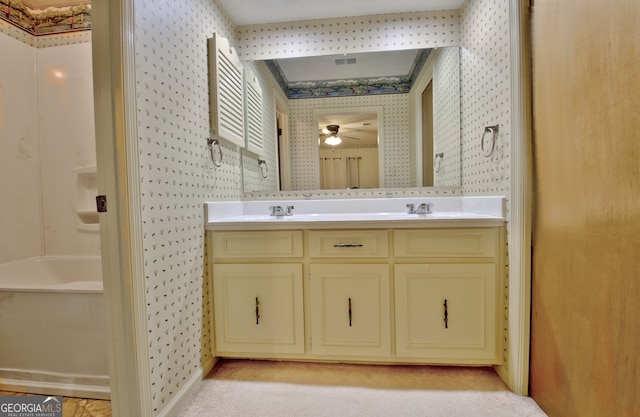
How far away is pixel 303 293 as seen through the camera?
1452 millimetres

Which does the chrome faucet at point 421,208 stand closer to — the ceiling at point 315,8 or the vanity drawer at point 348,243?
the vanity drawer at point 348,243

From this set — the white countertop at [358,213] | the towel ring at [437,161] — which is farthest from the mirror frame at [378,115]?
the towel ring at [437,161]

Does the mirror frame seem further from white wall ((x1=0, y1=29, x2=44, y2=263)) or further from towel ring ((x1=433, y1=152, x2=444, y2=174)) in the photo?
white wall ((x1=0, y1=29, x2=44, y2=263))

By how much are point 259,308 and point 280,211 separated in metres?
0.64

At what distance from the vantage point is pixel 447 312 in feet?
4.51

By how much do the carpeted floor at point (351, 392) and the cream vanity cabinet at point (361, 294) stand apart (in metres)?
0.10

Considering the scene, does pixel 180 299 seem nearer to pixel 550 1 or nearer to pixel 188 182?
pixel 188 182

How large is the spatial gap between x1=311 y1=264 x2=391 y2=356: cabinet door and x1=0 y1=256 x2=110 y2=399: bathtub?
3.45ft

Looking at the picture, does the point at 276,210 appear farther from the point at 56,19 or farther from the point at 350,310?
the point at 56,19

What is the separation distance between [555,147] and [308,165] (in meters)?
1.38

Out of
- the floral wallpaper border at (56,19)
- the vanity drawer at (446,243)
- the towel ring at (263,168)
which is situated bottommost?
the vanity drawer at (446,243)

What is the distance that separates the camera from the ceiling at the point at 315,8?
1.71 meters

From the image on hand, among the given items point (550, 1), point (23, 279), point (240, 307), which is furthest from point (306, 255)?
point (23, 279)

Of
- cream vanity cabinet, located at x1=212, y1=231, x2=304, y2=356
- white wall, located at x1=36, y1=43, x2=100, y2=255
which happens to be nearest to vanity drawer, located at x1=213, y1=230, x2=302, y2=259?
cream vanity cabinet, located at x1=212, y1=231, x2=304, y2=356
